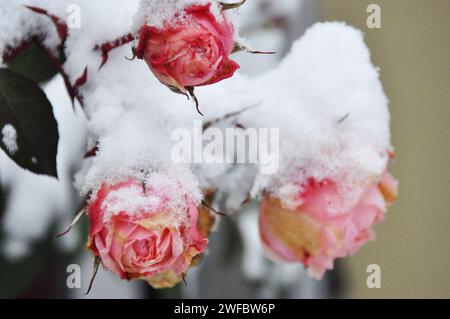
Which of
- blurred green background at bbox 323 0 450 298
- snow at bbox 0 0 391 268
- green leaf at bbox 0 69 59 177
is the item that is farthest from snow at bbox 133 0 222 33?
blurred green background at bbox 323 0 450 298

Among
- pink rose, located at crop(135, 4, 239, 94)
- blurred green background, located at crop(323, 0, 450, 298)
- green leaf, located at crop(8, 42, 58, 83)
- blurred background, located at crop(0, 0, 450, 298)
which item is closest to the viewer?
pink rose, located at crop(135, 4, 239, 94)

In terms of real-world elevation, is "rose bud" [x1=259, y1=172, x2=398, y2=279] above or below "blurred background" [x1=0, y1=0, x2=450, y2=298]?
above

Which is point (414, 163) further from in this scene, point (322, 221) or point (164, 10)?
point (164, 10)

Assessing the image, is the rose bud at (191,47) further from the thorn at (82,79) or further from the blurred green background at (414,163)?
the blurred green background at (414,163)

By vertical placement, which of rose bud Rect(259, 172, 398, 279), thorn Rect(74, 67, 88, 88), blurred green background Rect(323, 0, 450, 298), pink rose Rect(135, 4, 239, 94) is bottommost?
blurred green background Rect(323, 0, 450, 298)

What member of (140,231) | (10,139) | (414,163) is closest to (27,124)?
(10,139)

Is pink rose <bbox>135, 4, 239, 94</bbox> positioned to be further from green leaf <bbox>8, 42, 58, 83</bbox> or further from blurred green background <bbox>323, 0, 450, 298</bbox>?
blurred green background <bbox>323, 0, 450, 298</bbox>

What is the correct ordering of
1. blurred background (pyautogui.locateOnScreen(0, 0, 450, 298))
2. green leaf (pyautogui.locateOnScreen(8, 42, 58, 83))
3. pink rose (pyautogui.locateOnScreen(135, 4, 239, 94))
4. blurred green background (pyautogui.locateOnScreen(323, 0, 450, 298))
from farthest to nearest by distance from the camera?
1. blurred green background (pyautogui.locateOnScreen(323, 0, 450, 298))
2. blurred background (pyautogui.locateOnScreen(0, 0, 450, 298))
3. green leaf (pyautogui.locateOnScreen(8, 42, 58, 83))
4. pink rose (pyautogui.locateOnScreen(135, 4, 239, 94))

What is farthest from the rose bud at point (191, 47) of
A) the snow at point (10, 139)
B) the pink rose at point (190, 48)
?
the snow at point (10, 139)
